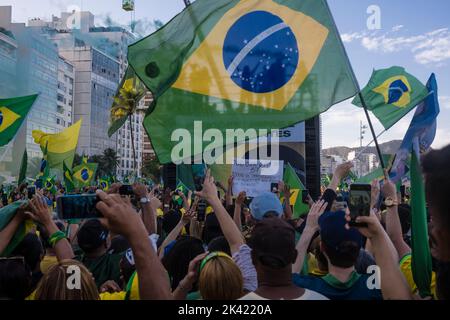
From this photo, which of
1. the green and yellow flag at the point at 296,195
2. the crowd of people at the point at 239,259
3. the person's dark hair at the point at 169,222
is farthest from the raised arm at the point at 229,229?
the person's dark hair at the point at 169,222

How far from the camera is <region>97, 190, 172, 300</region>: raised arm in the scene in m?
1.83

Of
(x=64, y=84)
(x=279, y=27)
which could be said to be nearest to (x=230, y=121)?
(x=279, y=27)

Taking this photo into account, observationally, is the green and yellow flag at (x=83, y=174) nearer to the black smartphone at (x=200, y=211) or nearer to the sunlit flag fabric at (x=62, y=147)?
the sunlit flag fabric at (x=62, y=147)

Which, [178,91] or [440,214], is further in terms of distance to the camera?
[178,91]

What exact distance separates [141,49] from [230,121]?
128 centimetres

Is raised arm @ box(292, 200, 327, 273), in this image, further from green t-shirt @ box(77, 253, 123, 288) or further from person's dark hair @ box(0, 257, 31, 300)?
person's dark hair @ box(0, 257, 31, 300)

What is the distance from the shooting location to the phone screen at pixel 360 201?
208 centimetres

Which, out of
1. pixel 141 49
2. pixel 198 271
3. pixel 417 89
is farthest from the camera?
pixel 417 89

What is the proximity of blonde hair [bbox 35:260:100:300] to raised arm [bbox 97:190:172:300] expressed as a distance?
38 cm

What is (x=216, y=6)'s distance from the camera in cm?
469

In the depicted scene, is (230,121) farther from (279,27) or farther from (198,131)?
(279,27)

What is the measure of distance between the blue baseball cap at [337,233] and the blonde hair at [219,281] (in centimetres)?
62

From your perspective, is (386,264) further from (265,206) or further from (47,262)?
(47,262)

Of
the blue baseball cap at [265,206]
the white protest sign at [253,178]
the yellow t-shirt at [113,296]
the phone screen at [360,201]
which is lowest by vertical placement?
the yellow t-shirt at [113,296]
